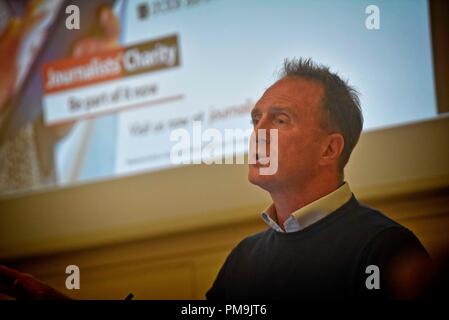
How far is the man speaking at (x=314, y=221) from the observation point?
2.25 metres

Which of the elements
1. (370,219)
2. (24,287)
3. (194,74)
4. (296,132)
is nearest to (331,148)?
(296,132)

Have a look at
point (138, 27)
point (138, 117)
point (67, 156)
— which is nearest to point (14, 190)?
point (67, 156)

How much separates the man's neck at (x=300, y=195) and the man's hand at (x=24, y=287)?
0.68 meters

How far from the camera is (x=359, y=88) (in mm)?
2352

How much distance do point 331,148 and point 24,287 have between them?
0.97 m

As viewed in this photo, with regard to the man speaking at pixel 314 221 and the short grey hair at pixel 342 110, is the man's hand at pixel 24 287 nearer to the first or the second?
the man speaking at pixel 314 221

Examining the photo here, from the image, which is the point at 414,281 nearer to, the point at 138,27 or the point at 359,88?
the point at 359,88

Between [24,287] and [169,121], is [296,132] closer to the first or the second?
[169,121]

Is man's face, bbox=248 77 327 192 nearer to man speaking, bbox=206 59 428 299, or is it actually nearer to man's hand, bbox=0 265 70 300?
man speaking, bbox=206 59 428 299

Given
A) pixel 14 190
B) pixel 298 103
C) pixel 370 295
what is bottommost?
pixel 370 295

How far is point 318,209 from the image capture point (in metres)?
2.31

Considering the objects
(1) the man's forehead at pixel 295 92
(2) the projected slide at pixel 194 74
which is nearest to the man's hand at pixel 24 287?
(2) the projected slide at pixel 194 74

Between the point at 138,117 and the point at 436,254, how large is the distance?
96cm

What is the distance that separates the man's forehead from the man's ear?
0.10 metres
